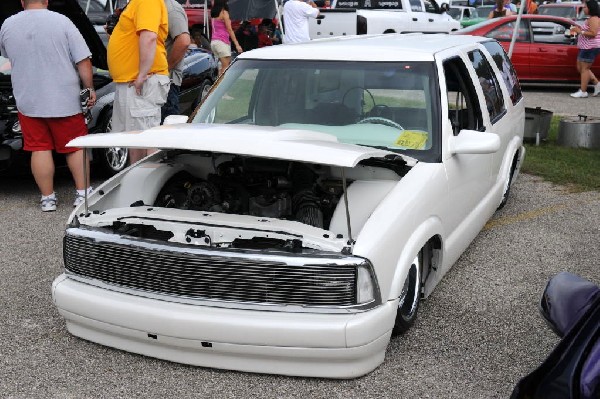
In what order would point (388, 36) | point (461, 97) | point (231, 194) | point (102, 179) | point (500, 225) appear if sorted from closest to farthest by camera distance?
1. point (231, 194)
2. point (461, 97)
3. point (388, 36)
4. point (500, 225)
5. point (102, 179)

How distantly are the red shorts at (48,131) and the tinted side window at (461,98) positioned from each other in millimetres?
3351

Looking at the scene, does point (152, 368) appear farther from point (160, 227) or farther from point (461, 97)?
point (461, 97)

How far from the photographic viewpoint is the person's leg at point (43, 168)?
6773 mm

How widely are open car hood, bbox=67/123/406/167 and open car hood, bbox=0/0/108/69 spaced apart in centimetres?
337

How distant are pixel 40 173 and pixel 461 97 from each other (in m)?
3.69

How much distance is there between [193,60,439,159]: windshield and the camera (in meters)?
4.65

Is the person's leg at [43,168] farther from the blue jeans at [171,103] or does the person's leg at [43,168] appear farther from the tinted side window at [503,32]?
the tinted side window at [503,32]

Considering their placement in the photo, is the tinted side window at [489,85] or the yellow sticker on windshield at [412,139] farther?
the tinted side window at [489,85]

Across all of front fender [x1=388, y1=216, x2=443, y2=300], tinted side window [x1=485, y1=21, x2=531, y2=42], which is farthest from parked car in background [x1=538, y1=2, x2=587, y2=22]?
front fender [x1=388, y1=216, x2=443, y2=300]

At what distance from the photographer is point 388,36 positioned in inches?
230

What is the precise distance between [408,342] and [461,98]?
6.32ft

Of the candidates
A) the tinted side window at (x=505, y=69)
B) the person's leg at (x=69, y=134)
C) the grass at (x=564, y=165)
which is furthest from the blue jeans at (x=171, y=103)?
the grass at (x=564, y=165)

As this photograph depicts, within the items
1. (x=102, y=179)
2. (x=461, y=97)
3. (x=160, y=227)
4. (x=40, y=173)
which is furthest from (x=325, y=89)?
(x=102, y=179)

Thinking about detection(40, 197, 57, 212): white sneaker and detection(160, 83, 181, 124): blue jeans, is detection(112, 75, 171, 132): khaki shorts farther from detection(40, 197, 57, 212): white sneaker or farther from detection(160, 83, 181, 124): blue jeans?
detection(40, 197, 57, 212): white sneaker
